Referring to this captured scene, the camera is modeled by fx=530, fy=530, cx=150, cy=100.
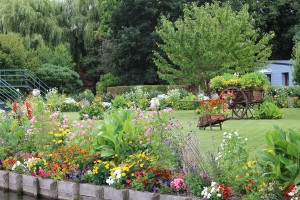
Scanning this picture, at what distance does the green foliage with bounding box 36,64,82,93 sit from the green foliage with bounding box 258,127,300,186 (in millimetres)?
29921

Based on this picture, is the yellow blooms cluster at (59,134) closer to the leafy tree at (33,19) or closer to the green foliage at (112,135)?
the green foliage at (112,135)

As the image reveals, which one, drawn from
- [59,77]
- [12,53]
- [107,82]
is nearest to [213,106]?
[12,53]

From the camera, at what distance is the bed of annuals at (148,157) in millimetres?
6336

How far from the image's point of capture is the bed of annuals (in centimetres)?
634

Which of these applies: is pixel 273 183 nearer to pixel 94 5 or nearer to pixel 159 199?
pixel 159 199

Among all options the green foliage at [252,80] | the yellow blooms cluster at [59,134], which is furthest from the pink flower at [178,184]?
the green foliage at [252,80]

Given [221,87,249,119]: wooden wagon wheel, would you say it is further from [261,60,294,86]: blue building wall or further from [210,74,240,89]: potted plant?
[261,60,294,86]: blue building wall

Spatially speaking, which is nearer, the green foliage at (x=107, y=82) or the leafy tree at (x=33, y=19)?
the leafy tree at (x=33, y=19)

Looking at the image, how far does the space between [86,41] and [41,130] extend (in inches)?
1261

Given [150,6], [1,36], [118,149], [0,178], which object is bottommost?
[0,178]

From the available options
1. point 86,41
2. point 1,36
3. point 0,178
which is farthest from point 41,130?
point 86,41

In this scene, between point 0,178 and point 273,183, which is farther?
point 0,178

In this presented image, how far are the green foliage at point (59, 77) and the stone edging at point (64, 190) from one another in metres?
25.7

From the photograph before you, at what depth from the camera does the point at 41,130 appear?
31.9 feet
